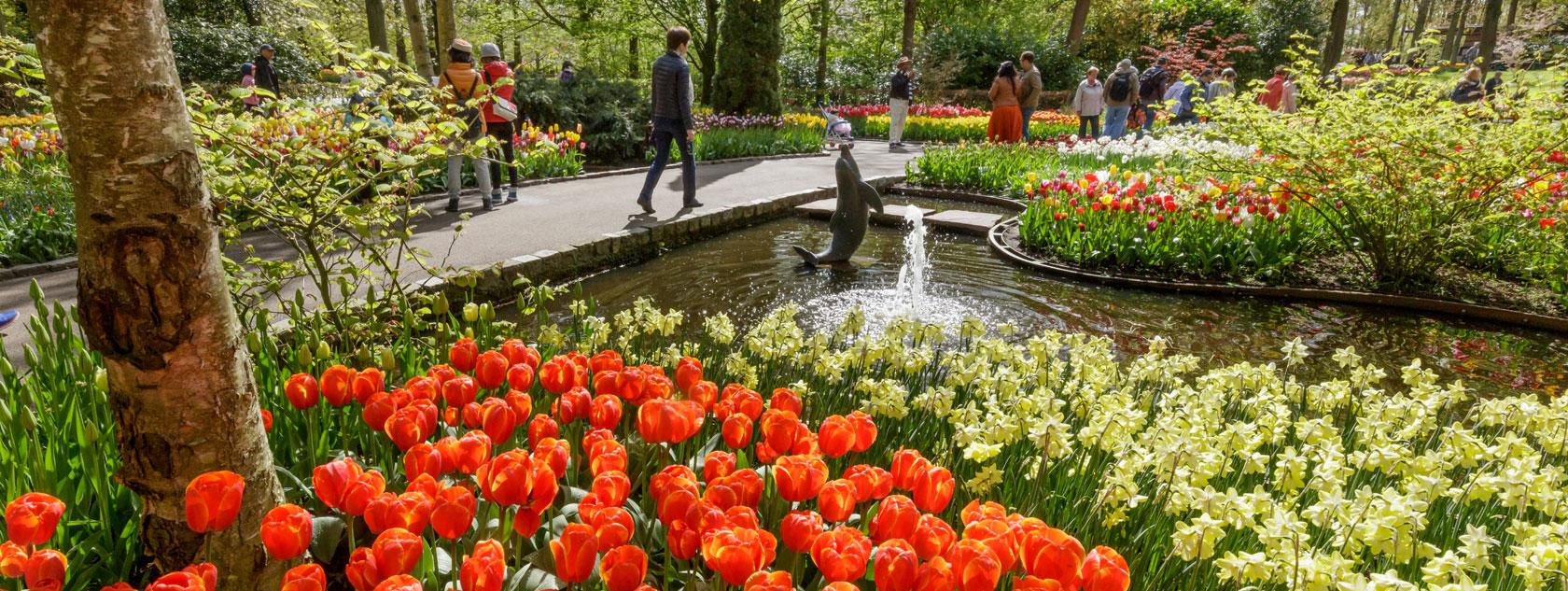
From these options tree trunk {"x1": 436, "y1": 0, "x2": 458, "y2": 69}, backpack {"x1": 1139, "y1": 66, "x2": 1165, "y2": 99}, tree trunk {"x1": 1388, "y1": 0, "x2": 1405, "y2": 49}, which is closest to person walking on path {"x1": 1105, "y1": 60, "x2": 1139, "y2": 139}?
backpack {"x1": 1139, "y1": 66, "x2": 1165, "y2": 99}

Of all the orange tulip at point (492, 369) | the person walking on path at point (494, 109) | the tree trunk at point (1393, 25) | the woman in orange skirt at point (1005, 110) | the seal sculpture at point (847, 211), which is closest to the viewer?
the orange tulip at point (492, 369)

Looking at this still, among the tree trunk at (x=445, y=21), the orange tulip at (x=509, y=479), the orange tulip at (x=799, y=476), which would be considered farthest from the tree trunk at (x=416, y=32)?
the orange tulip at (x=799, y=476)

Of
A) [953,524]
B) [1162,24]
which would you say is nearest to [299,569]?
[953,524]

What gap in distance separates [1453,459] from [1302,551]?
823mm

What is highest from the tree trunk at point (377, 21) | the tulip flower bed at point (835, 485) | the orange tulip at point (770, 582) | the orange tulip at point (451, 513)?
the tree trunk at point (377, 21)

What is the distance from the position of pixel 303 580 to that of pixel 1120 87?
1657 cm

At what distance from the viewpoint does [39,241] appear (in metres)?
6.50

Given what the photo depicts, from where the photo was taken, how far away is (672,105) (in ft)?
28.4

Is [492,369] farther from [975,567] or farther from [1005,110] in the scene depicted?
[1005,110]

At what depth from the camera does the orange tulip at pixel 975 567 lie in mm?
1208

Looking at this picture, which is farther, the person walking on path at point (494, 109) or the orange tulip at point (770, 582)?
the person walking on path at point (494, 109)

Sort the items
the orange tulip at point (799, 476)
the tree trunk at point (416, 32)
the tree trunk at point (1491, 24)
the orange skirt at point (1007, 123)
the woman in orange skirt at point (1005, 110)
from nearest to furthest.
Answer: the orange tulip at point (799, 476), the tree trunk at point (416, 32), the woman in orange skirt at point (1005, 110), the orange skirt at point (1007, 123), the tree trunk at point (1491, 24)

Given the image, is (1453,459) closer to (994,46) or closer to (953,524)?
(953,524)

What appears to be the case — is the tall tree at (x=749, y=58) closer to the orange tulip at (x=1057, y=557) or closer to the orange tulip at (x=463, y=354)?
the orange tulip at (x=463, y=354)
